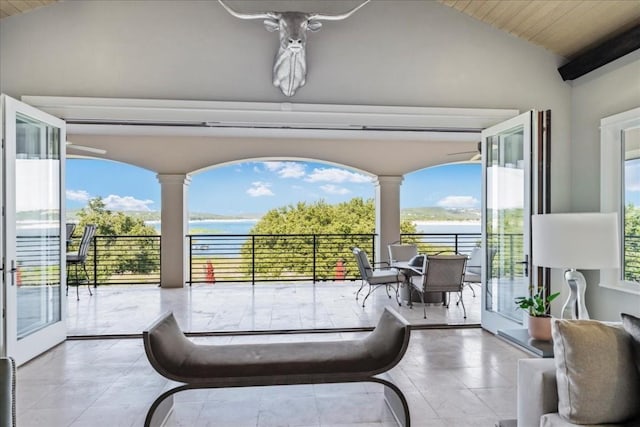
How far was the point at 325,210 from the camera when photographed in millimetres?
11531

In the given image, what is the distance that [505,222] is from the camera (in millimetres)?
4363

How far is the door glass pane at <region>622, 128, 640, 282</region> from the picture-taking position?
11.5 feet

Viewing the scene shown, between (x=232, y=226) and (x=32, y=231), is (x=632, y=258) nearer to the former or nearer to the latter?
(x=32, y=231)

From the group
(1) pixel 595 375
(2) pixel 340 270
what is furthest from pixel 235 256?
(1) pixel 595 375

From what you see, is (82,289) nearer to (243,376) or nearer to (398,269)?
(398,269)

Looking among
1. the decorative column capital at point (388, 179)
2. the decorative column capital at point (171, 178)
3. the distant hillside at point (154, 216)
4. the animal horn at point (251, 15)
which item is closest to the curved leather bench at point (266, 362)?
the animal horn at point (251, 15)

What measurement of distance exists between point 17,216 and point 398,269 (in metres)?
4.43

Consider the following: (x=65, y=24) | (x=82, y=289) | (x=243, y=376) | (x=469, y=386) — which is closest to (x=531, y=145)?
(x=469, y=386)

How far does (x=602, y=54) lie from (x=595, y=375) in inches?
124

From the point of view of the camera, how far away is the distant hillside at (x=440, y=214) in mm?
11414

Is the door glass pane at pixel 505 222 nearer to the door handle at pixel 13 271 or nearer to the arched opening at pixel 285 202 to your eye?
the door handle at pixel 13 271

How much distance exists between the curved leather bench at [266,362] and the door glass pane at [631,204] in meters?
2.37

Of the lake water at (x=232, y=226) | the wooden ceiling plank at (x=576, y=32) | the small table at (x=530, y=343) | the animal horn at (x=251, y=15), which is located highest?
the animal horn at (x=251, y=15)

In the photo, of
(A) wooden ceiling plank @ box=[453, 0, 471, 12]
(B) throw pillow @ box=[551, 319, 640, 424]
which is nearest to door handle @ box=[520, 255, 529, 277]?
(B) throw pillow @ box=[551, 319, 640, 424]
